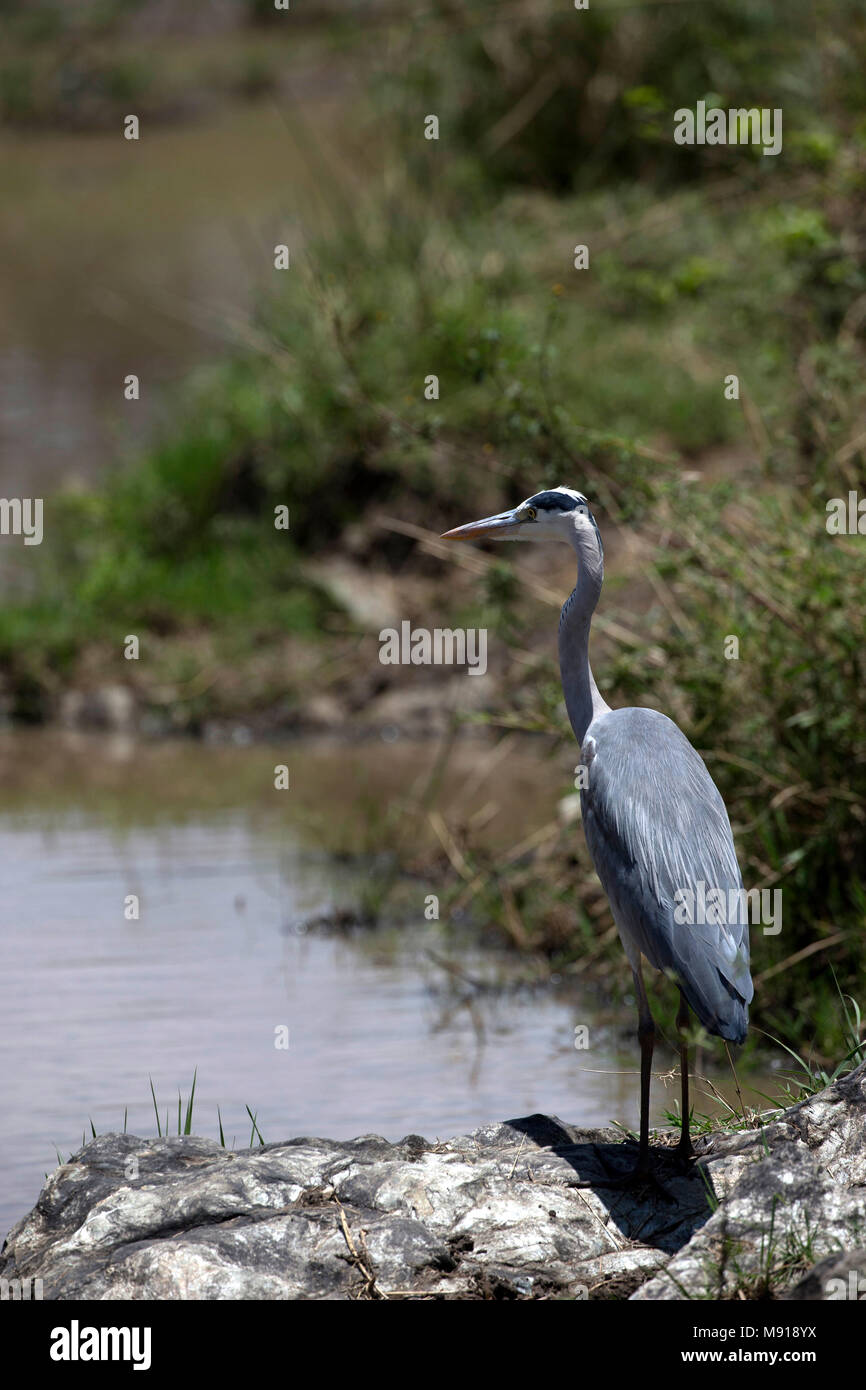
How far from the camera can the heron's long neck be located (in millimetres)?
5238

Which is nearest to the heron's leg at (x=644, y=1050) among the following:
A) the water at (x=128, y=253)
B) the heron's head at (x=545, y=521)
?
the heron's head at (x=545, y=521)

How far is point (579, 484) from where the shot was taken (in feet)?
25.1

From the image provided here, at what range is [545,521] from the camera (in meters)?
5.30

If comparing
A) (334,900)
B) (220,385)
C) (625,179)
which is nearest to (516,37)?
(625,179)

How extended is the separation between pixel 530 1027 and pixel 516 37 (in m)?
13.1

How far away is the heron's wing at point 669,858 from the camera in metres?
4.45

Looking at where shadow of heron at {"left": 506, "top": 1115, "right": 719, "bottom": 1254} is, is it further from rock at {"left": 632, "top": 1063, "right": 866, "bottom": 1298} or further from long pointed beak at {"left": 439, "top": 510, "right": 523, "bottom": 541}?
long pointed beak at {"left": 439, "top": 510, "right": 523, "bottom": 541}

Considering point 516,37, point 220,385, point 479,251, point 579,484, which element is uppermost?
point 516,37

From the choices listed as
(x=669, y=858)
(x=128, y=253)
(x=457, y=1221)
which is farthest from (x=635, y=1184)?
(x=128, y=253)

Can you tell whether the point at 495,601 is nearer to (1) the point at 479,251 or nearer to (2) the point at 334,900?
(2) the point at 334,900

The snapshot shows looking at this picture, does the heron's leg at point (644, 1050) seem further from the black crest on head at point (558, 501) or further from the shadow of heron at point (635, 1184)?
the black crest on head at point (558, 501)

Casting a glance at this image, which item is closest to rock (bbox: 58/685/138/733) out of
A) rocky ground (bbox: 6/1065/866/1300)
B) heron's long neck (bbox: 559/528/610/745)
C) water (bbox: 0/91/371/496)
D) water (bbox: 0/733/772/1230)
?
water (bbox: 0/733/772/1230)

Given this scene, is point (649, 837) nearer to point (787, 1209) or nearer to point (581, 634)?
point (581, 634)

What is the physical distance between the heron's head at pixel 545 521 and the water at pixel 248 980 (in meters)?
1.63
